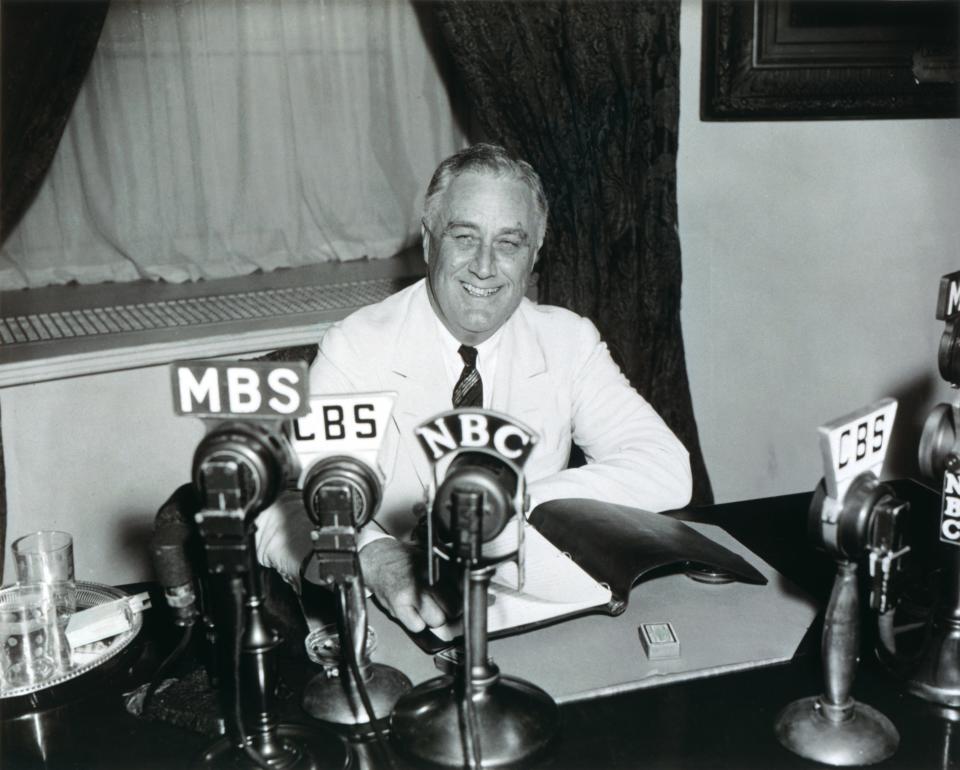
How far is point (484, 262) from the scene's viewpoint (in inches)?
79.9

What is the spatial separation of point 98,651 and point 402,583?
0.43m

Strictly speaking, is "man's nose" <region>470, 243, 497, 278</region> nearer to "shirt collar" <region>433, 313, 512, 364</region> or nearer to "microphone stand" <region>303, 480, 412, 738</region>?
"shirt collar" <region>433, 313, 512, 364</region>

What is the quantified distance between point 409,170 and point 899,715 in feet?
8.08

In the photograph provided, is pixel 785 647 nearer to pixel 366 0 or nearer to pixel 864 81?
pixel 864 81

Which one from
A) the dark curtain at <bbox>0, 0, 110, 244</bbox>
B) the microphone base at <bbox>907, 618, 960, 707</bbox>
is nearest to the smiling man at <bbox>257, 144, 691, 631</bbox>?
the microphone base at <bbox>907, 618, 960, 707</bbox>

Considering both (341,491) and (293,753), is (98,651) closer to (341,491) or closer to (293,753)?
(293,753)

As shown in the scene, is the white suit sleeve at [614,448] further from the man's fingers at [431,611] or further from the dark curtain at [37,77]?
the dark curtain at [37,77]

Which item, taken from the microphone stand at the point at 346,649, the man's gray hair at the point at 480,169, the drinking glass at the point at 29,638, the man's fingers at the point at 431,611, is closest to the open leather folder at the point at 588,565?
the man's fingers at the point at 431,611

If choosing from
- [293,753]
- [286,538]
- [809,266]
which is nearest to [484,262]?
[286,538]

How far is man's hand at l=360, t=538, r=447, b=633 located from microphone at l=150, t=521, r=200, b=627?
0.25m

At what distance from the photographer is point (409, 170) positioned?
3.27m

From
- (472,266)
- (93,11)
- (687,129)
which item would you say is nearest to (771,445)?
(687,129)

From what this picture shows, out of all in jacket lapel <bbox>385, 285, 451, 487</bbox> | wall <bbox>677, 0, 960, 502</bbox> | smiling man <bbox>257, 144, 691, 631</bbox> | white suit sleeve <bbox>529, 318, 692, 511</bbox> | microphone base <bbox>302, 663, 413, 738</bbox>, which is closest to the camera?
microphone base <bbox>302, 663, 413, 738</bbox>

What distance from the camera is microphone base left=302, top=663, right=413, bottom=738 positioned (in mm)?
1204
